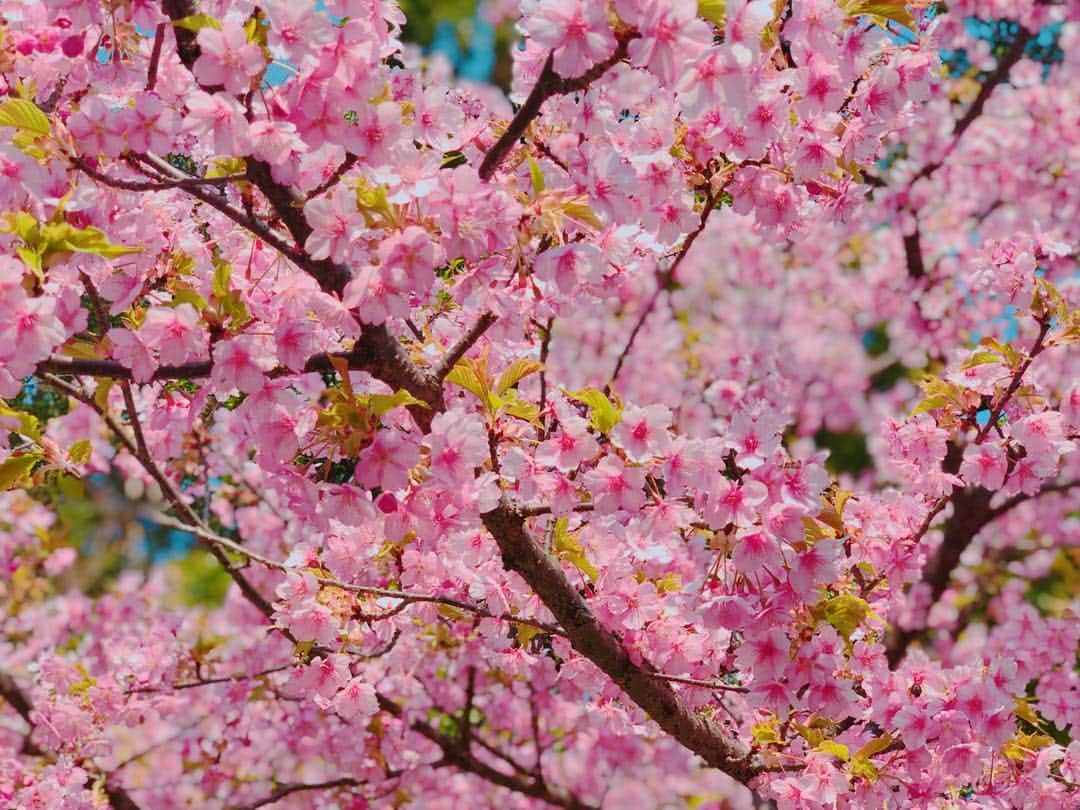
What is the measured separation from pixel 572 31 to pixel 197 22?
2.39ft

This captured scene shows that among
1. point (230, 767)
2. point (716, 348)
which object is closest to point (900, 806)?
point (230, 767)

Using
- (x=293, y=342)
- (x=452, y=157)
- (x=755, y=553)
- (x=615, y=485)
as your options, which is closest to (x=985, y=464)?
(x=755, y=553)

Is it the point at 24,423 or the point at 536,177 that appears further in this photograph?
the point at 24,423

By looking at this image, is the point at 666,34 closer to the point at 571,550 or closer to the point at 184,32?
the point at 184,32

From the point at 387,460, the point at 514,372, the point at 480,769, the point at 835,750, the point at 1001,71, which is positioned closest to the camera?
the point at 387,460

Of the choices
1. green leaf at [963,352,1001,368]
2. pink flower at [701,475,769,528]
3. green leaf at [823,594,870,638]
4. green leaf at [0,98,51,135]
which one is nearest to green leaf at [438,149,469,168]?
green leaf at [0,98,51,135]

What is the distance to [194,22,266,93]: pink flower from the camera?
1.78 metres

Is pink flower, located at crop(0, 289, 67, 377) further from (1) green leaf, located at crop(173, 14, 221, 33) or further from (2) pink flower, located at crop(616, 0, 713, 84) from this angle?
(2) pink flower, located at crop(616, 0, 713, 84)

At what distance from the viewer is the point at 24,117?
1.84 meters

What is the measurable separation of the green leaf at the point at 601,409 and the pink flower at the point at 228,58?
3.11 ft

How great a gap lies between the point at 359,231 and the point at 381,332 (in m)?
0.33

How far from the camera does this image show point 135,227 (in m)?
2.17

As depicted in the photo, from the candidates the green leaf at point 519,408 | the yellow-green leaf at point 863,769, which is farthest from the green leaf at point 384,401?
the yellow-green leaf at point 863,769

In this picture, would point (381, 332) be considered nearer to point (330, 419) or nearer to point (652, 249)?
point (330, 419)
